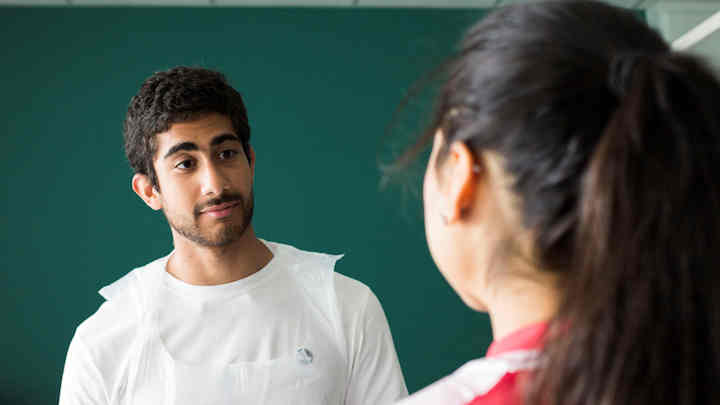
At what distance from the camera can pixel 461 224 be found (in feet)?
2.02

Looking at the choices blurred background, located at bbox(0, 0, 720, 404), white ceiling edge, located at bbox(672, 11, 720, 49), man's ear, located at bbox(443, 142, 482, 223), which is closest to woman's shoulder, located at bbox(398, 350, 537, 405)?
man's ear, located at bbox(443, 142, 482, 223)

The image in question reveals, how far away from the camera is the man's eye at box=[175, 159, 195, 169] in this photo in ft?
5.59

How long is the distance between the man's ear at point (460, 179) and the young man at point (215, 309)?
3.46 ft

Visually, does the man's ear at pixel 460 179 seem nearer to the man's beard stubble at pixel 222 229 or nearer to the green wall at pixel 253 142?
the man's beard stubble at pixel 222 229

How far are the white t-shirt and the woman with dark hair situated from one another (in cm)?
101

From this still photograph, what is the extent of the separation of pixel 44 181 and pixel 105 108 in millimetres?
460

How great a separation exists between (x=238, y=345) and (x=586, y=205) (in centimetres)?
124

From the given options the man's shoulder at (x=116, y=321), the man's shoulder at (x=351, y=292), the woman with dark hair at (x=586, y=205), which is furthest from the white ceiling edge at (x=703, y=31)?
the woman with dark hair at (x=586, y=205)

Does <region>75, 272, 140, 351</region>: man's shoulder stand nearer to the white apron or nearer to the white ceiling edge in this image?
the white apron

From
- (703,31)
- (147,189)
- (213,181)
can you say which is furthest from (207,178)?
(703,31)

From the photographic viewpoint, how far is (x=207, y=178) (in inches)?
65.7

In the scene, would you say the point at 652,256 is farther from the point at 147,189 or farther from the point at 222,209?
the point at 147,189

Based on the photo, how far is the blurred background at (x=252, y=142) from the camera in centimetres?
343

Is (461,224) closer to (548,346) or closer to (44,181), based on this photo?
(548,346)
